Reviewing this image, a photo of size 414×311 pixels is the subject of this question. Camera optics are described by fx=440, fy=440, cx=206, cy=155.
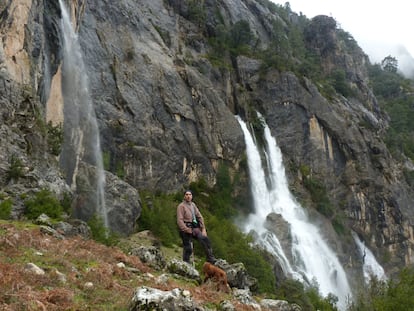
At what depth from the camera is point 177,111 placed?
38000 mm

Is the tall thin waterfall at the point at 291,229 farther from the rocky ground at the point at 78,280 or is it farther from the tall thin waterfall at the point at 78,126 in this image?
the rocky ground at the point at 78,280

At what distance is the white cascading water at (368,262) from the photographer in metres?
48.2

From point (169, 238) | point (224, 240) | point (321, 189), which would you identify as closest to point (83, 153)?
point (169, 238)

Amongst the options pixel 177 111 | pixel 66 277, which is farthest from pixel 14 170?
pixel 177 111

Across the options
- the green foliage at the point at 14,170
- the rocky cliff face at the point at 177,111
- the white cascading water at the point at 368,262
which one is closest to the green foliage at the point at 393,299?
the rocky cliff face at the point at 177,111

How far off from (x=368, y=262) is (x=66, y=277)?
48.1 metres

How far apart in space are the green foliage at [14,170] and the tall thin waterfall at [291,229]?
22517 millimetres

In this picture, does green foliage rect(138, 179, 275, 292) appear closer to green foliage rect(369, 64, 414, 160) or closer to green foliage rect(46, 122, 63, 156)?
green foliage rect(46, 122, 63, 156)

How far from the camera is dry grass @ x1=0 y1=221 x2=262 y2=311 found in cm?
570

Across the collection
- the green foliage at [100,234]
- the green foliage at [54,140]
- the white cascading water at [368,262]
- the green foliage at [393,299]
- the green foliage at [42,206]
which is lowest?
the green foliage at [393,299]

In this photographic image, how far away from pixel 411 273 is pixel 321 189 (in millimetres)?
31097

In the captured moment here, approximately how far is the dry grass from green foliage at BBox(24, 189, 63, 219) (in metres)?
3.88

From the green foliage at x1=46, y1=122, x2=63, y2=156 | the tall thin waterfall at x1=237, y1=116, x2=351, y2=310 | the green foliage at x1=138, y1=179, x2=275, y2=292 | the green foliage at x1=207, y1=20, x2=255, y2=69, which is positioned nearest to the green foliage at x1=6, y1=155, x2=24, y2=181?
the green foliage at x1=46, y1=122, x2=63, y2=156

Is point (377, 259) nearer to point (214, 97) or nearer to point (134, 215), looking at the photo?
point (214, 97)
